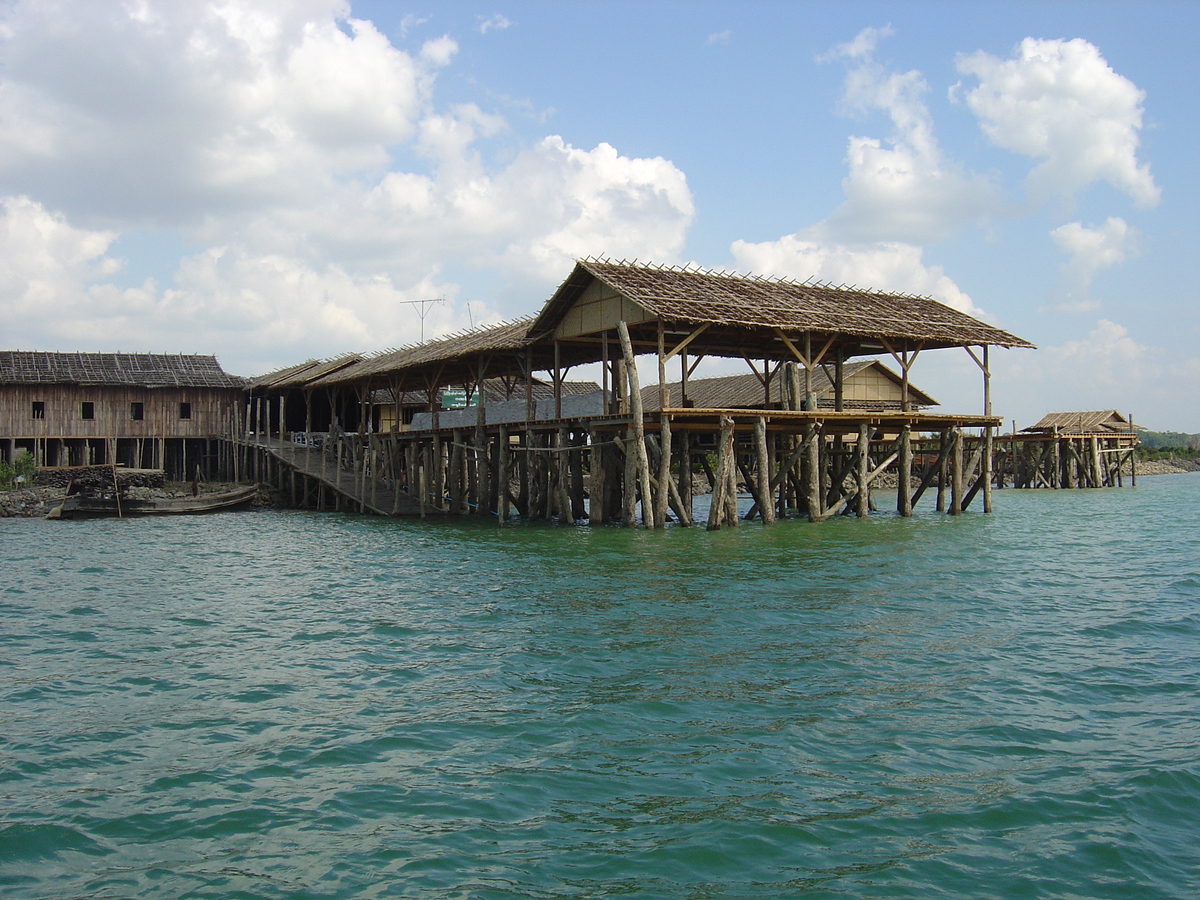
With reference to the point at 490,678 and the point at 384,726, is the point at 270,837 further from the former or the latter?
the point at 490,678

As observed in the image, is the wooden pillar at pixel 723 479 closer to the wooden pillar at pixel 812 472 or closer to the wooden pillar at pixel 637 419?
the wooden pillar at pixel 637 419

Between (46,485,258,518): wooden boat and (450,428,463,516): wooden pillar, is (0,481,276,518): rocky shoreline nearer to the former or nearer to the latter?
(46,485,258,518): wooden boat

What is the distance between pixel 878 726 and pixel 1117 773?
1544mm

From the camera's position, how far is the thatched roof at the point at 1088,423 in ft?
149

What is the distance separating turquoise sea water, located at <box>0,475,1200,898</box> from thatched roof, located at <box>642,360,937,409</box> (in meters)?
20.8

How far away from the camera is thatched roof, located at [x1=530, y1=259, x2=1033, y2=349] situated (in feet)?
66.3

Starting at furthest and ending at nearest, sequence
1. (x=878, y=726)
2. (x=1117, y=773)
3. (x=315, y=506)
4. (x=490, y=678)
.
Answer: (x=315, y=506) < (x=490, y=678) < (x=878, y=726) < (x=1117, y=773)

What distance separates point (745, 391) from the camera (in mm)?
36000

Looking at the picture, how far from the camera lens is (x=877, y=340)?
24.1 metres

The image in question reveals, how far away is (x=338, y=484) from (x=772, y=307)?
607 inches

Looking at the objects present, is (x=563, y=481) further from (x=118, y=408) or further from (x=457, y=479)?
(x=118, y=408)

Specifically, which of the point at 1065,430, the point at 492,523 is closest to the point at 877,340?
the point at 492,523

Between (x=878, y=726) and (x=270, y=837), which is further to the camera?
(x=878, y=726)

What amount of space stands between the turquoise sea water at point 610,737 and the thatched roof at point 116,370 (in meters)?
26.5
